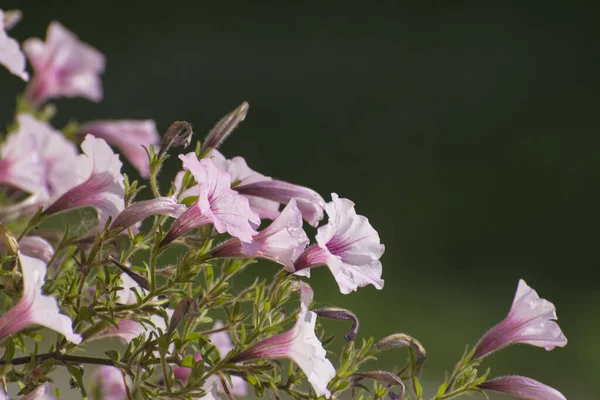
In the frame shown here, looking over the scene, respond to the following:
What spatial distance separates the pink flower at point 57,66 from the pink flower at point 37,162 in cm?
34

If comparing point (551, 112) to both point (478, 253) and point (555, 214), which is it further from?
point (478, 253)

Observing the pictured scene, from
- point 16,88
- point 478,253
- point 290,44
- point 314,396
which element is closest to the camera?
point 314,396

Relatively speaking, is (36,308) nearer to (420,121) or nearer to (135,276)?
(135,276)

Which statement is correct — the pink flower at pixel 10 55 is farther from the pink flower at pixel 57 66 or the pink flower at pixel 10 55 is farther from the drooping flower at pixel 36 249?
the pink flower at pixel 57 66

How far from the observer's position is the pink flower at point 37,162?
74cm

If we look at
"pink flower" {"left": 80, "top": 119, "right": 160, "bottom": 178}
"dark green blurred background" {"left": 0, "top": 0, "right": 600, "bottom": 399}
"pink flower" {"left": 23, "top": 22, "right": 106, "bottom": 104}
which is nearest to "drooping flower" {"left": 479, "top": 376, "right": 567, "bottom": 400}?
"pink flower" {"left": 80, "top": 119, "right": 160, "bottom": 178}

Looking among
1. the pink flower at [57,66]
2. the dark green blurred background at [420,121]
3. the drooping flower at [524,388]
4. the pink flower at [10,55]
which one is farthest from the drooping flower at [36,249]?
the dark green blurred background at [420,121]

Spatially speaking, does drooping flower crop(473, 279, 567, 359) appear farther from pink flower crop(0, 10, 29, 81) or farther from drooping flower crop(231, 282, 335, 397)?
pink flower crop(0, 10, 29, 81)

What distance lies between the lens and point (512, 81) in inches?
245

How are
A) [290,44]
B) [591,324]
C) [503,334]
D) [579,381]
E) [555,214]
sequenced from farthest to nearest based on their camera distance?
1. [290,44]
2. [555,214]
3. [591,324]
4. [579,381]
5. [503,334]

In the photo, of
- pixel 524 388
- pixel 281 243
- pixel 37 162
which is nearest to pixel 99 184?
pixel 37 162

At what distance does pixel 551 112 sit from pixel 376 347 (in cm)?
542

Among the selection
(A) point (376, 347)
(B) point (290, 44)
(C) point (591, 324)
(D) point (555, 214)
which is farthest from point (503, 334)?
(B) point (290, 44)

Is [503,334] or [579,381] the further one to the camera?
[579,381]
